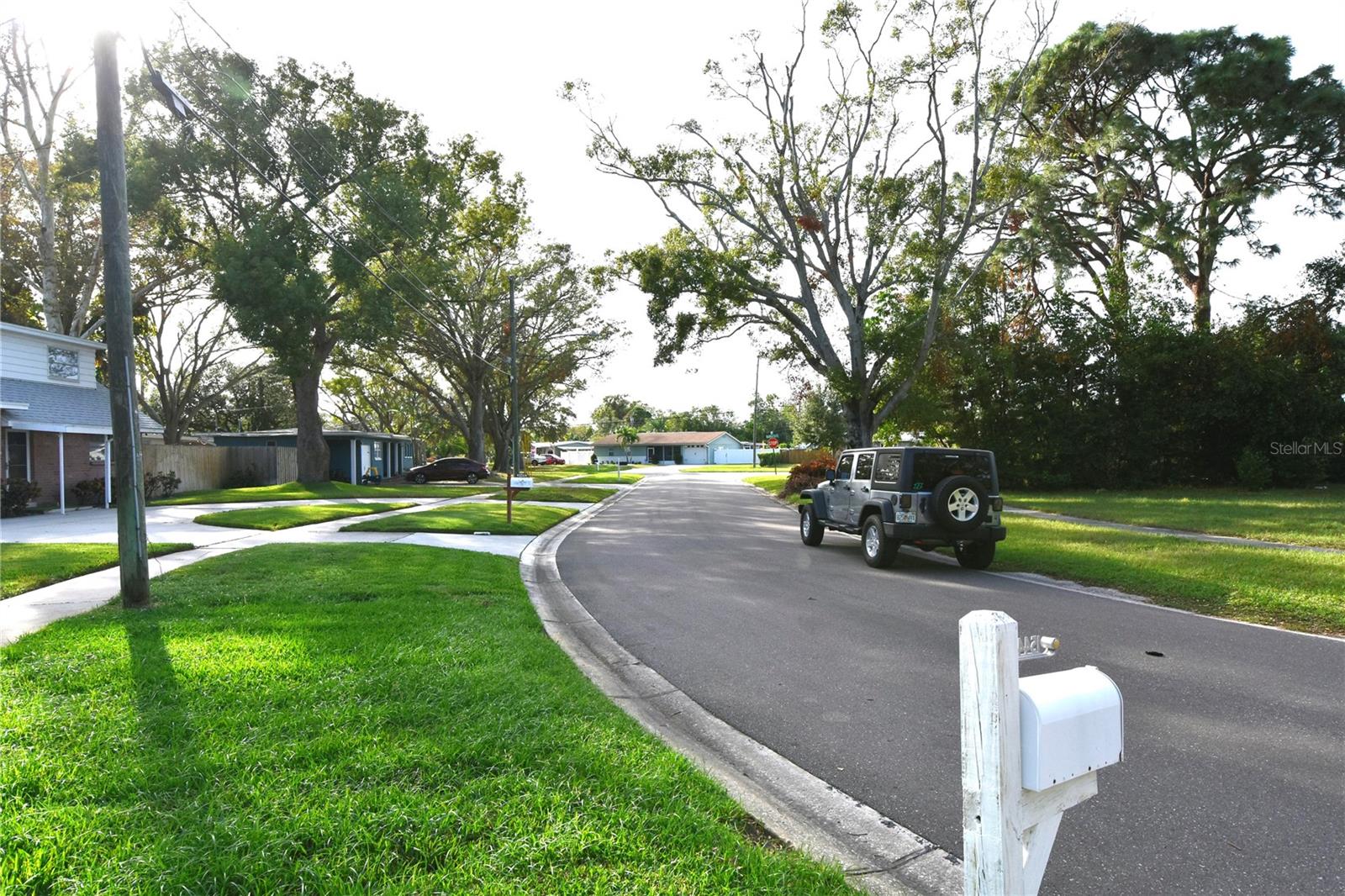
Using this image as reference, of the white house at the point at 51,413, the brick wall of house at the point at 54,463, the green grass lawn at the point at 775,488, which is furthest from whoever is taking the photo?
the green grass lawn at the point at 775,488

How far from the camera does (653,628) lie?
7188 millimetres

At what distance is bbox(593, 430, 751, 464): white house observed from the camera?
315 ft

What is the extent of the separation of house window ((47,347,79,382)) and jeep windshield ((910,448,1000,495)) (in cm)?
2477

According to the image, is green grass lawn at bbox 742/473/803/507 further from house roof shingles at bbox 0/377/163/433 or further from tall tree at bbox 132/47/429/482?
house roof shingles at bbox 0/377/163/433

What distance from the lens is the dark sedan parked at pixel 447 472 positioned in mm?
37812

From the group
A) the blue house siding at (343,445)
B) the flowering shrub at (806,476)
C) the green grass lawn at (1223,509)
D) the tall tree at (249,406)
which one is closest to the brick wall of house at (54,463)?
the blue house siding at (343,445)

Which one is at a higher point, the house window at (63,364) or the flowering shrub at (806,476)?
the house window at (63,364)

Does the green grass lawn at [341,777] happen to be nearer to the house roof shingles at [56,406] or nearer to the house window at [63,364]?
the house roof shingles at [56,406]

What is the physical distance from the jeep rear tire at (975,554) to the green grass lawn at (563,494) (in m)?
15.6

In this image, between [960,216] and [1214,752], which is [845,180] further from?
[1214,752]

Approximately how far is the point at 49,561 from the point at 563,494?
18031 millimetres

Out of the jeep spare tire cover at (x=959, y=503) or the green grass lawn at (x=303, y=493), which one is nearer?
the jeep spare tire cover at (x=959, y=503)

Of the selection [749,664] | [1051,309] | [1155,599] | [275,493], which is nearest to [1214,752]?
[749,664]

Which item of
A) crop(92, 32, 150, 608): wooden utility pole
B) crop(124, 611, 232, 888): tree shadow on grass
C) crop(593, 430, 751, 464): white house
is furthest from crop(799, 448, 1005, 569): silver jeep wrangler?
crop(593, 430, 751, 464): white house
